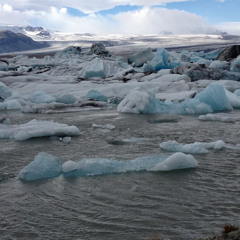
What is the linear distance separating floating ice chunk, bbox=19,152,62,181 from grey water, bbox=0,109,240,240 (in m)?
0.11

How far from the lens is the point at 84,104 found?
11.5 metres

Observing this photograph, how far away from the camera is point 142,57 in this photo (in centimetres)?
2630

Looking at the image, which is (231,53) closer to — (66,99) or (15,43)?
(66,99)

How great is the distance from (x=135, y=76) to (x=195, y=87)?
440cm

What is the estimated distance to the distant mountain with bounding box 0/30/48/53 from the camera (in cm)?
11194

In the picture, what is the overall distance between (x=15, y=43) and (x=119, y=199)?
118 m

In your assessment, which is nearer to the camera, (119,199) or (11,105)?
(119,199)

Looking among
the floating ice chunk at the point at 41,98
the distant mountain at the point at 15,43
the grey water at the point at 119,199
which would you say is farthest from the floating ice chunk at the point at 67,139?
the distant mountain at the point at 15,43

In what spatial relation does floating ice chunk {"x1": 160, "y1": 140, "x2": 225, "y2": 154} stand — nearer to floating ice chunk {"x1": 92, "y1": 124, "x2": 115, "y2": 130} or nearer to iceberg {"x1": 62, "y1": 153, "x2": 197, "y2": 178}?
iceberg {"x1": 62, "y1": 153, "x2": 197, "y2": 178}

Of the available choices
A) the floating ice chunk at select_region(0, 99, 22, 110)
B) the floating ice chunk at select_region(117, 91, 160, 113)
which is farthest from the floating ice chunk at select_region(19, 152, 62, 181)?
the floating ice chunk at select_region(0, 99, 22, 110)

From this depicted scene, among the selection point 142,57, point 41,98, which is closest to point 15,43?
point 142,57

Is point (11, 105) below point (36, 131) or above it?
below

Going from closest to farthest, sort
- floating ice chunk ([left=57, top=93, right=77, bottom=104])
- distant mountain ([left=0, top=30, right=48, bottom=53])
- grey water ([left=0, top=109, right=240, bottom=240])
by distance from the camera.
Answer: grey water ([left=0, top=109, right=240, bottom=240])
floating ice chunk ([left=57, top=93, right=77, bottom=104])
distant mountain ([left=0, top=30, right=48, bottom=53])

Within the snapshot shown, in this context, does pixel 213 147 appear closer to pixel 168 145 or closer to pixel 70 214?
pixel 168 145
